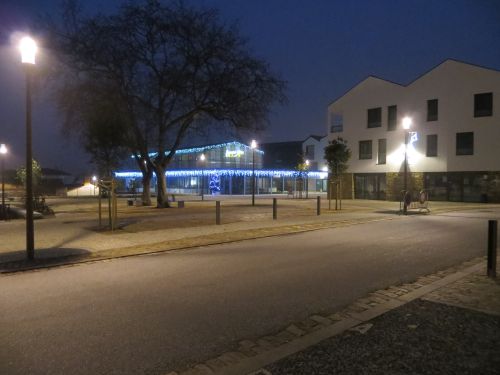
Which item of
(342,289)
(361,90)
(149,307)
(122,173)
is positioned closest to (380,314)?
(342,289)

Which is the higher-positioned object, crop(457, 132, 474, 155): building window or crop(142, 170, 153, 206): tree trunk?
crop(457, 132, 474, 155): building window

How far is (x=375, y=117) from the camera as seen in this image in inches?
1547

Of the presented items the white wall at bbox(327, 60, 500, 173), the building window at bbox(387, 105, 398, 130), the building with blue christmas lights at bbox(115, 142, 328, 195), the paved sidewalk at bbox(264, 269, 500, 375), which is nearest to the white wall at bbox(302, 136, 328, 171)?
the building with blue christmas lights at bbox(115, 142, 328, 195)

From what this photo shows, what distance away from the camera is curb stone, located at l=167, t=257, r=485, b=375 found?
410 centimetres

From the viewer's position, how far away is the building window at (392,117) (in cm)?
3747

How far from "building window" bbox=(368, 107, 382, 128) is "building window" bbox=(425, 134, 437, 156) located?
4800mm

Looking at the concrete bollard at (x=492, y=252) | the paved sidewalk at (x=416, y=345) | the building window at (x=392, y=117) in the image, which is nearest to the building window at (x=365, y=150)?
the building window at (x=392, y=117)

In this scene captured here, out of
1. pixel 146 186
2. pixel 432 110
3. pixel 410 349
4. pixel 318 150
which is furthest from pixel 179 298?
pixel 318 150

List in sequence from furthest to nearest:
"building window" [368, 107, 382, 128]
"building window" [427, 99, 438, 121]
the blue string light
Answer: the blue string light < "building window" [368, 107, 382, 128] < "building window" [427, 99, 438, 121]

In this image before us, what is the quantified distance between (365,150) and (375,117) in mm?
3228

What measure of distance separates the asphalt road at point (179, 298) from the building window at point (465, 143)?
81.6 feet

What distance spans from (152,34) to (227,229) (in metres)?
14.2

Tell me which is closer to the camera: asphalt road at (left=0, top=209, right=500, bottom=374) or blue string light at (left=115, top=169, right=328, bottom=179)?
asphalt road at (left=0, top=209, right=500, bottom=374)

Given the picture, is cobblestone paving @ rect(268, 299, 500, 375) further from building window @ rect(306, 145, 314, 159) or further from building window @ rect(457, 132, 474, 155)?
building window @ rect(306, 145, 314, 159)
